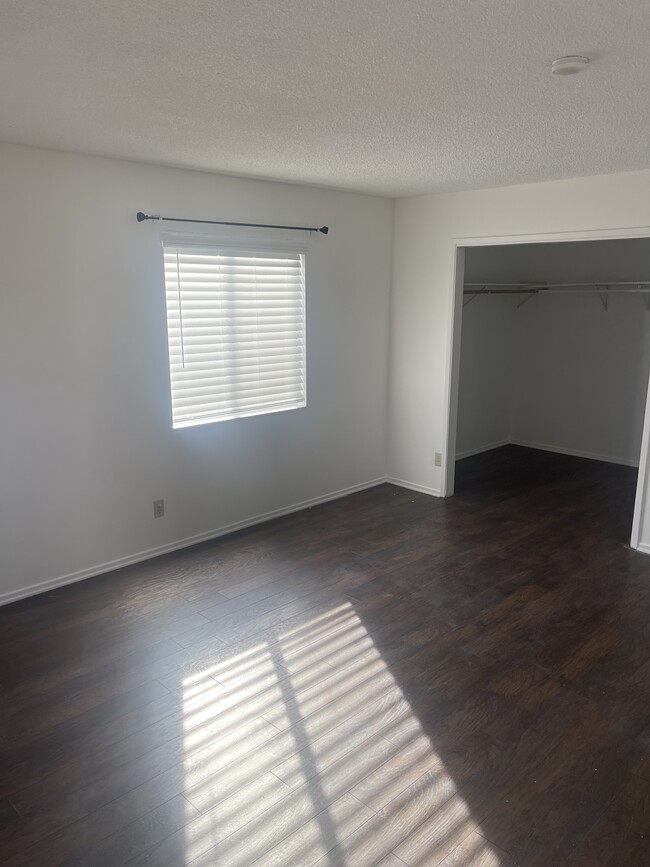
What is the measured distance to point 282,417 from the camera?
4648mm

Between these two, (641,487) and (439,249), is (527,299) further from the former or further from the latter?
(641,487)

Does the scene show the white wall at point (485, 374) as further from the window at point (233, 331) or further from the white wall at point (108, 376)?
the window at point (233, 331)

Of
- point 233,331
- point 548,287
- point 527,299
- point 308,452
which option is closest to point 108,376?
point 233,331

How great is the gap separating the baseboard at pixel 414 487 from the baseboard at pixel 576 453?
2.01 metres

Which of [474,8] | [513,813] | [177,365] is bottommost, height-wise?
[513,813]

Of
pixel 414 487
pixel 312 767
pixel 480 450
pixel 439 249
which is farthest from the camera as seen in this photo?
pixel 480 450

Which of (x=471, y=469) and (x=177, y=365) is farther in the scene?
(x=471, y=469)

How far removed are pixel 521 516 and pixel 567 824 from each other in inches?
115

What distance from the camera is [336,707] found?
2637 millimetres

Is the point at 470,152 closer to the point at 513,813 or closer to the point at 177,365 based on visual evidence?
the point at 177,365

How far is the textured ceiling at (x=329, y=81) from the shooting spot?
5.36 feet

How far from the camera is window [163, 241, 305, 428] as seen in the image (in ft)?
12.9

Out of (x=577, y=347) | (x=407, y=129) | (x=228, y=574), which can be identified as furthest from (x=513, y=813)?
(x=577, y=347)

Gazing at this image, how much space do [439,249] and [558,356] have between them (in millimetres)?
2276
